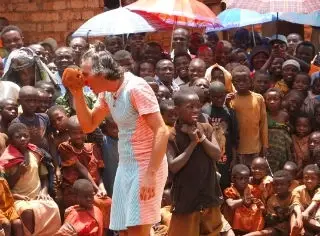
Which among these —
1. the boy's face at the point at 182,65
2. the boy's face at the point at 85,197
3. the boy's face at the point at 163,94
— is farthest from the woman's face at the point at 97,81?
the boy's face at the point at 182,65

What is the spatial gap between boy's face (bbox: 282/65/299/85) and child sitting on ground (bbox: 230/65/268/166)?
80cm

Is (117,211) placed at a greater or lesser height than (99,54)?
lesser

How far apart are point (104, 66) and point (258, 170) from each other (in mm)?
3179

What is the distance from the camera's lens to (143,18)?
32.5ft

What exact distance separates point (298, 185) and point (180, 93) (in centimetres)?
219

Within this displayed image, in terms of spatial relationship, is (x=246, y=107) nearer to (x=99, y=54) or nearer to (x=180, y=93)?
(x=180, y=93)

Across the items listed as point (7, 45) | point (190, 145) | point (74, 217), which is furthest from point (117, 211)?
point (7, 45)

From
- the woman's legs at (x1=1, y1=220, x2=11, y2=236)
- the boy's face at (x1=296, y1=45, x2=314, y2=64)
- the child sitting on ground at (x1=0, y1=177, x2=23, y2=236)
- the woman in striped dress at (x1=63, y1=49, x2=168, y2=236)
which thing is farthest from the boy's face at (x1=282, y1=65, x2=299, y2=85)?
the woman in striped dress at (x1=63, y1=49, x2=168, y2=236)

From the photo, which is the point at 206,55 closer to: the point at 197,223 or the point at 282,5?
the point at 282,5

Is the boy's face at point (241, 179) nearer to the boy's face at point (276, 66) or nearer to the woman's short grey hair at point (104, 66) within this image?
the boy's face at point (276, 66)

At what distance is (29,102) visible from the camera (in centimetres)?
773

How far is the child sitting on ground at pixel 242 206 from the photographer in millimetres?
8250

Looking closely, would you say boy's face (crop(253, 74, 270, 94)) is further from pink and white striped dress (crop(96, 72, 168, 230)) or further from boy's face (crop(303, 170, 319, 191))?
pink and white striped dress (crop(96, 72, 168, 230))

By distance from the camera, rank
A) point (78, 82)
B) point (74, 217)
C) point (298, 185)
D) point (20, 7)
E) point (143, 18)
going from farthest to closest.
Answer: point (20, 7) < point (143, 18) < point (298, 185) < point (74, 217) < point (78, 82)
